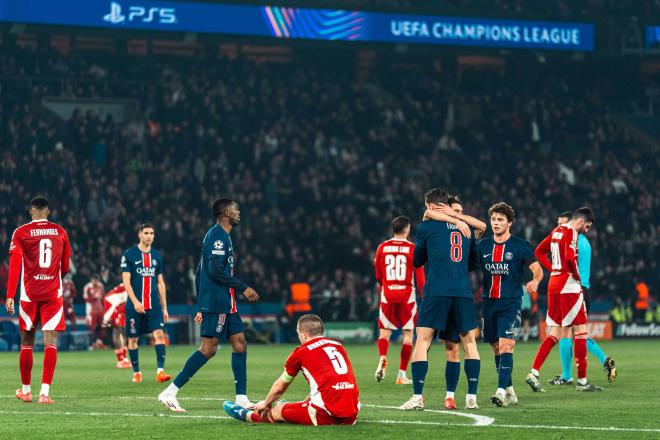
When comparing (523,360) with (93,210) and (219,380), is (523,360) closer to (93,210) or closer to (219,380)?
(219,380)

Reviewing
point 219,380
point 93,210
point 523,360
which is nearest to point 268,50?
point 93,210

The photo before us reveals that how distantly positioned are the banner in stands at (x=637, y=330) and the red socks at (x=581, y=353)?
21524 mm

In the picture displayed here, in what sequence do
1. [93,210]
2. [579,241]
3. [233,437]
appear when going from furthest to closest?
[93,210] → [579,241] → [233,437]

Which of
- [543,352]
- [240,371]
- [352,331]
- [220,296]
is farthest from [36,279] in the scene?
[352,331]

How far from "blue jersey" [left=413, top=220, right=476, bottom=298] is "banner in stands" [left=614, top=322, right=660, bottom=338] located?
2627 centimetres

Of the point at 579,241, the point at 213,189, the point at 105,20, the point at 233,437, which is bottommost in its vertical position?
the point at 233,437

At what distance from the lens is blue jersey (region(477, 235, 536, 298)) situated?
1525 centimetres

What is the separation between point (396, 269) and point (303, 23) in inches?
937

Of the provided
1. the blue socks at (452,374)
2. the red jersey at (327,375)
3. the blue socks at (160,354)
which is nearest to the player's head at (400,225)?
the blue socks at (160,354)

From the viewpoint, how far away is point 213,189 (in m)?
40.6

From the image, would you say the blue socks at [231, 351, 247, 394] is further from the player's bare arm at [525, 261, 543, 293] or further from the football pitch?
the player's bare arm at [525, 261, 543, 293]

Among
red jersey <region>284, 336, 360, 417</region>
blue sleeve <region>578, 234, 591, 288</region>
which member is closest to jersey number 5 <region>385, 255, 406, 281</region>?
blue sleeve <region>578, 234, 591, 288</region>

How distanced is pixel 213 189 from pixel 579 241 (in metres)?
23.4

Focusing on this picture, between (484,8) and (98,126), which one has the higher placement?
(484,8)
